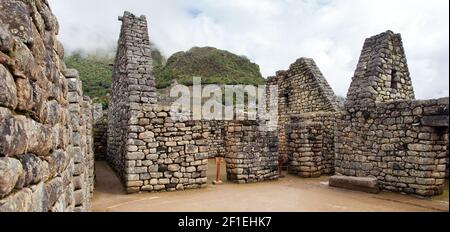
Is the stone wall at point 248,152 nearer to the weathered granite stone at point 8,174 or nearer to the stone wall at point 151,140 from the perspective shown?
the stone wall at point 151,140

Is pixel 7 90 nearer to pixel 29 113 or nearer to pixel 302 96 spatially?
pixel 29 113

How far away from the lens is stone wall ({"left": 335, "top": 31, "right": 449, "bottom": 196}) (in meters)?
8.46

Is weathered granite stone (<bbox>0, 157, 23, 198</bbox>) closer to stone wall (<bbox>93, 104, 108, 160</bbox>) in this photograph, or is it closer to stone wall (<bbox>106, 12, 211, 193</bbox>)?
stone wall (<bbox>106, 12, 211, 193</bbox>)

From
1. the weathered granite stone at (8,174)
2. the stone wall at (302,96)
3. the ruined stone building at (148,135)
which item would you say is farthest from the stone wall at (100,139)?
the weathered granite stone at (8,174)

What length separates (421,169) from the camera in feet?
28.2

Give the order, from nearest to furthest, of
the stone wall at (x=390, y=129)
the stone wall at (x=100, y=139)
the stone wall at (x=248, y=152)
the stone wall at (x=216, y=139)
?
1. the stone wall at (x=390, y=129)
2. the stone wall at (x=248, y=152)
3. the stone wall at (x=100, y=139)
4. the stone wall at (x=216, y=139)

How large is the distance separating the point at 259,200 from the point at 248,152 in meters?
3.38

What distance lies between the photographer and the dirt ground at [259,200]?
298 inches

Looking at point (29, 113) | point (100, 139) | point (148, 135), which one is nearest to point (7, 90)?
point (29, 113)

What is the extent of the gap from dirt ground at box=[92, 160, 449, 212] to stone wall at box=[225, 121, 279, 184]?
96cm

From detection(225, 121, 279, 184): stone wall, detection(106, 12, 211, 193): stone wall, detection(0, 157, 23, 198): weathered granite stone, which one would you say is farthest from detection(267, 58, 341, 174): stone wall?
detection(0, 157, 23, 198): weathered granite stone

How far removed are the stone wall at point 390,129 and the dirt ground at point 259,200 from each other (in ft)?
2.03

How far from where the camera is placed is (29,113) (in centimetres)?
203
